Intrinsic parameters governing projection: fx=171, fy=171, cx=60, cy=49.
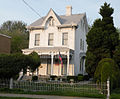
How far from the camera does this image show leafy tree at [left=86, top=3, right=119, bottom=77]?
49.3ft

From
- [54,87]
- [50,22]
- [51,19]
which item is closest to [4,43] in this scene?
[50,22]

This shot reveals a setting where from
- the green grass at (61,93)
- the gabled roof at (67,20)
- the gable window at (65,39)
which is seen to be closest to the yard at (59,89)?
the green grass at (61,93)

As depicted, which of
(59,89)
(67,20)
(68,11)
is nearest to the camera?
(59,89)

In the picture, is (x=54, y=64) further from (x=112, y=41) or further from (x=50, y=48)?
(x=112, y=41)

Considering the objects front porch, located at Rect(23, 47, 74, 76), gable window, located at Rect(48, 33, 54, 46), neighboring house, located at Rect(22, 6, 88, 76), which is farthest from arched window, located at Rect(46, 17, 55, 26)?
front porch, located at Rect(23, 47, 74, 76)

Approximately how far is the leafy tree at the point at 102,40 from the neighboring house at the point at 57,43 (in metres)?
7.14

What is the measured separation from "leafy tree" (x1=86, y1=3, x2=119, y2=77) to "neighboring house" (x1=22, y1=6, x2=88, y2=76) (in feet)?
23.4

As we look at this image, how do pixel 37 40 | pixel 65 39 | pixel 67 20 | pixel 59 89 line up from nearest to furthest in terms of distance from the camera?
pixel 59 89, pixel 65 39, pixel 37 40, pixel 67 20

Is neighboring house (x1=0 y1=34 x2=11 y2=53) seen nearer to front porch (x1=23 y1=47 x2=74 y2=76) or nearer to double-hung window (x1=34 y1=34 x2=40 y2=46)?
front porch (x1=23 y1=47 x2=74 y2=76)

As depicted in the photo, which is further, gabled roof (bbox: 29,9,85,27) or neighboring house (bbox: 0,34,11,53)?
gabled roof (bbox: 29,9,85,27)

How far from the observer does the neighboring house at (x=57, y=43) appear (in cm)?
2389

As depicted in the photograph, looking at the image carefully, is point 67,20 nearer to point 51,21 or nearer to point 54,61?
point 51,21

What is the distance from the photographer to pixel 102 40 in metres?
15.3

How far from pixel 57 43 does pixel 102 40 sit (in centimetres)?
1047
